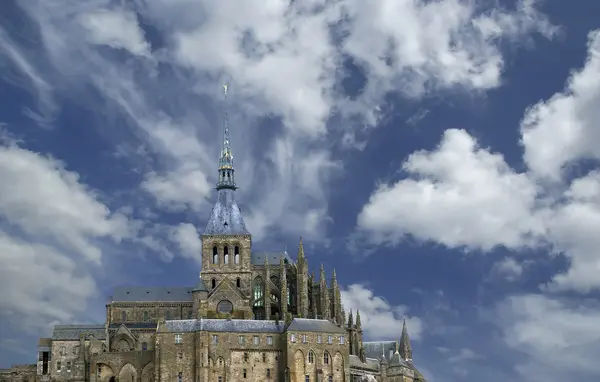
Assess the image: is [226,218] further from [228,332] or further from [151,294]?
[228,332]

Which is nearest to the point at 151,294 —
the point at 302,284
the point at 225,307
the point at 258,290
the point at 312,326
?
the point at 225,307

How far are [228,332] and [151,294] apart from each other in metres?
21.6

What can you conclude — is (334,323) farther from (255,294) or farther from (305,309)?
(255,294)

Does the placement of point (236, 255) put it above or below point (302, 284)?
above

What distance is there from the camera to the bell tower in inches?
5448

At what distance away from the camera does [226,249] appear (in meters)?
141

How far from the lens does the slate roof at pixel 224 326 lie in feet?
401

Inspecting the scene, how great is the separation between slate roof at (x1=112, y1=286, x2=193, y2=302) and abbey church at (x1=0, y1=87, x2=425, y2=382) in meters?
0.14

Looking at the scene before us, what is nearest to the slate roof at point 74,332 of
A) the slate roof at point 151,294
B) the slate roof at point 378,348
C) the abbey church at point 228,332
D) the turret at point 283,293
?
the abbey church at point 228,332

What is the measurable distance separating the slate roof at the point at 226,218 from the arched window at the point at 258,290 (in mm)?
7027

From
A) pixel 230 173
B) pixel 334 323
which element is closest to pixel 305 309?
pixel 334 323

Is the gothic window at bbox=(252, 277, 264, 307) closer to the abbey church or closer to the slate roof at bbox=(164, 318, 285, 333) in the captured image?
the abbey church

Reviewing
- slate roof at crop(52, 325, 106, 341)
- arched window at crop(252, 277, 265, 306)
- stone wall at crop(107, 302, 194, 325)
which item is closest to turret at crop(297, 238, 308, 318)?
arched window at crop(252, 277, 265, 306)

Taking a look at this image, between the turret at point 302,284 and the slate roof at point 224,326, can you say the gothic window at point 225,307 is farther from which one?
the turret at point 302,284
